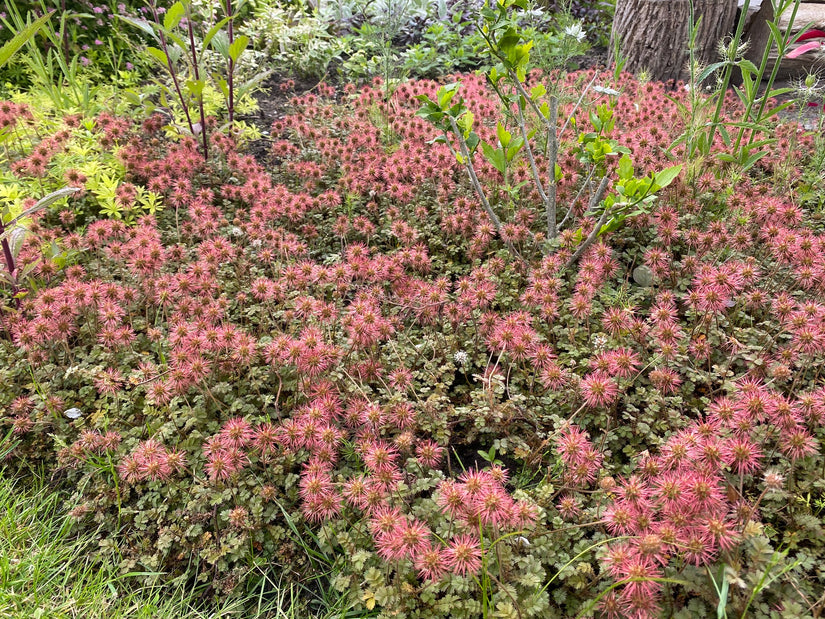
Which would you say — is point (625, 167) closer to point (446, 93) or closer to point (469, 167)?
point (469, 167)

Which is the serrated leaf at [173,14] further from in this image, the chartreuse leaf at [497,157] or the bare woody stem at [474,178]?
the chartreuse leaf at [497,157]

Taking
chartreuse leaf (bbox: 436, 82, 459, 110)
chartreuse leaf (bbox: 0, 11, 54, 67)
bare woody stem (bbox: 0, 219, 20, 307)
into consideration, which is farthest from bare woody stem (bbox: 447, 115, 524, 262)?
bare woody stem (bbox: 0, 219, 20, 307)

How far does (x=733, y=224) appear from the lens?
9.96ft

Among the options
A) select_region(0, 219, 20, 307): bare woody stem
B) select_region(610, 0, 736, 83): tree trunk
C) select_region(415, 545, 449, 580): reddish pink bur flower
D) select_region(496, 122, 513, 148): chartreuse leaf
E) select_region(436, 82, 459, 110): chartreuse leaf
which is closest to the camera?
select_region(415, 545, 449, 580): reddish pink bur flower

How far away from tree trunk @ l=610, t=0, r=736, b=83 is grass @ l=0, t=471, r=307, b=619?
5902 millimetres

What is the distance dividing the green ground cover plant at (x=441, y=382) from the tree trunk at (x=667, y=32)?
244 cm

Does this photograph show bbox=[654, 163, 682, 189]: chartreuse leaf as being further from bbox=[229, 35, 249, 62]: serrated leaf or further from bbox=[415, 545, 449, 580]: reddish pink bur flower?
bbox=[229, 35, 249, 62]: serrated leaf

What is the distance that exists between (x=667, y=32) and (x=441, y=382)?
17.3 ft

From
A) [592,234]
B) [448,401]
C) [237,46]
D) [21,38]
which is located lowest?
[448,401]

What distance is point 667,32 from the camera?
18.7ft

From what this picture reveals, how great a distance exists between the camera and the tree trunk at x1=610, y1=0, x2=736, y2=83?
5.61 metres

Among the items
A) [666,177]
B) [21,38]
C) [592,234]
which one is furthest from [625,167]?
[21,38]

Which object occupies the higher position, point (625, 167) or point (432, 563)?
point (625, 167)

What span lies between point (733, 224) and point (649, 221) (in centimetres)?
44
